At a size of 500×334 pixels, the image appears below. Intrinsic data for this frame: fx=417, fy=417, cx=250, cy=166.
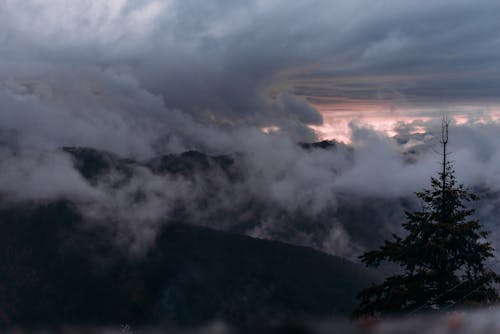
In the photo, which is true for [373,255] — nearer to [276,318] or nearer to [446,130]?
[446,130]

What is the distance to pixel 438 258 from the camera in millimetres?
18438

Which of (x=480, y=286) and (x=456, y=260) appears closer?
(x=480, y=286)

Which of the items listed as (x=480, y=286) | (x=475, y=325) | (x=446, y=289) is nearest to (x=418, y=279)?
(x=446, y=289)

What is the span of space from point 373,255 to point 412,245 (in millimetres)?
1872

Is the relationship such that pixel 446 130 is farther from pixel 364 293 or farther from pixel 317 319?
pixel 317 319

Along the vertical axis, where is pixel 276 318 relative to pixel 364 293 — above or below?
above

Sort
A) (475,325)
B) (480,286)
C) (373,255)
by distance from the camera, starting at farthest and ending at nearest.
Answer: (373,255)
(480,286)
(475,325)

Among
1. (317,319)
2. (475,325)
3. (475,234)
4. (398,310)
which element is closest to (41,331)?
(317,319)

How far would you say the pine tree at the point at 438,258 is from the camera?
17.7 meters

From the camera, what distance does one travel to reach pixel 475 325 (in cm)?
652

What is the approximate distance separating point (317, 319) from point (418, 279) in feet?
49.8

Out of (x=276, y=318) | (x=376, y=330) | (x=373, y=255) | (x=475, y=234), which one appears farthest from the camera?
(x=373, y=255)

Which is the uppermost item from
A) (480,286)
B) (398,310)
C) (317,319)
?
(317,319)

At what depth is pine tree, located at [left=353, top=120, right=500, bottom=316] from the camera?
17.7 metres
